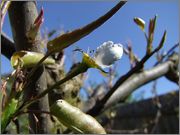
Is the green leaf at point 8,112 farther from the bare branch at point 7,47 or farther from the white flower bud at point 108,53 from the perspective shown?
the bare branch at point 7,47

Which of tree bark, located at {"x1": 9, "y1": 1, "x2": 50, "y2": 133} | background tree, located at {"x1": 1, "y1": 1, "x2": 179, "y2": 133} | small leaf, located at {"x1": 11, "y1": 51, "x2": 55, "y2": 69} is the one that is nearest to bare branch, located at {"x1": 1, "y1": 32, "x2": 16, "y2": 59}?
background tree, located at {"x1": 1, "y1": 1, "x2": 179, "y2": 133}

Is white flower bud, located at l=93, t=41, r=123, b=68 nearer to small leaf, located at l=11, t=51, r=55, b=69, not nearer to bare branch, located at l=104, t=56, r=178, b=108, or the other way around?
small leaf, located at l=11, t=51, r=55, b=69

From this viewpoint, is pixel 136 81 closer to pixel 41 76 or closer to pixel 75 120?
pixel 41 76

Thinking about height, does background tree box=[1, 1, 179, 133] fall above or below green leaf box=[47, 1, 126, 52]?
below

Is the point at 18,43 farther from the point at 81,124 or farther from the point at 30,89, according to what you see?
the point at 81,124

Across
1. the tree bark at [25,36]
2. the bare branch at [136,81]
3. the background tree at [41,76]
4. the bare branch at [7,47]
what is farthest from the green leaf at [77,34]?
the bare branch at [136,81]

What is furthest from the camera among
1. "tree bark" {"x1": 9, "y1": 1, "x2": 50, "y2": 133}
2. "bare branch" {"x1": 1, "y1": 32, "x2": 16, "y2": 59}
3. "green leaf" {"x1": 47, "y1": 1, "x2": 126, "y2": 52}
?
"bare branch" {"x1": 1, "y1": 32, "x2": 16, "y2": 59}
